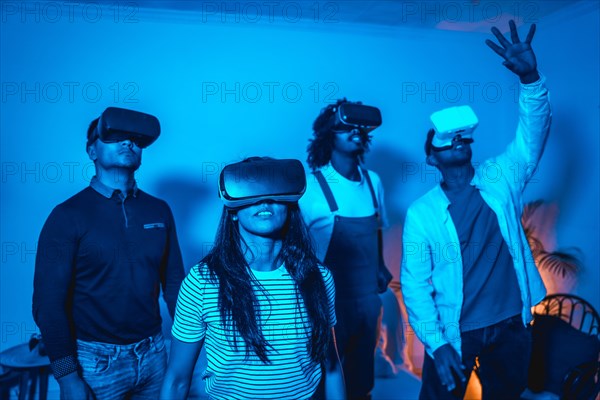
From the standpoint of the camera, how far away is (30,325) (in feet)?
11.6

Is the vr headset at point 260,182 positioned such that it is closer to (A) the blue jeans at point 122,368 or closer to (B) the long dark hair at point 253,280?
(B) the long dark hair at point 253,280

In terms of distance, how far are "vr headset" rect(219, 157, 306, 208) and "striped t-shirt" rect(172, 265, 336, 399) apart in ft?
0.80

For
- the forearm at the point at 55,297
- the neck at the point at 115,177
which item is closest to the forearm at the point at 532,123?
the neck at the point at 115,177

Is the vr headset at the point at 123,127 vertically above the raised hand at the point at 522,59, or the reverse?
the raised hand at the point at 522,59

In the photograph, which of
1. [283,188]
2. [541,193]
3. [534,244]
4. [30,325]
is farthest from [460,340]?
[30,325]

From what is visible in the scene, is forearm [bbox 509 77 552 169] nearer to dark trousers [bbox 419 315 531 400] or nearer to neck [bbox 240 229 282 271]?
dark trousers [bbox 419 315 531 400]

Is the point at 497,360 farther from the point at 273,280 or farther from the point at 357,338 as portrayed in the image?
the point at 273,280

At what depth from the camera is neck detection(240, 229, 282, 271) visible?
1559 millimetres

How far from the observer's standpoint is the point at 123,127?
2.14m

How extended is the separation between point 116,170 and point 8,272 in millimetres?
1926

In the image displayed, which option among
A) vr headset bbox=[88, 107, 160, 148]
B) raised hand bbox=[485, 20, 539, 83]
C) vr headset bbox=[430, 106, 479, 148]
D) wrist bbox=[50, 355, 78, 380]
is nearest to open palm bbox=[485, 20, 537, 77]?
raised hand bbox=[485, 20, 539, 83]

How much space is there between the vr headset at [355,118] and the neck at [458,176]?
2.06 ft

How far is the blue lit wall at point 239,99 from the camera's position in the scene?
349 cm

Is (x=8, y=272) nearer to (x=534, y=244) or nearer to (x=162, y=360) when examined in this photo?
(x=162, y=360)
